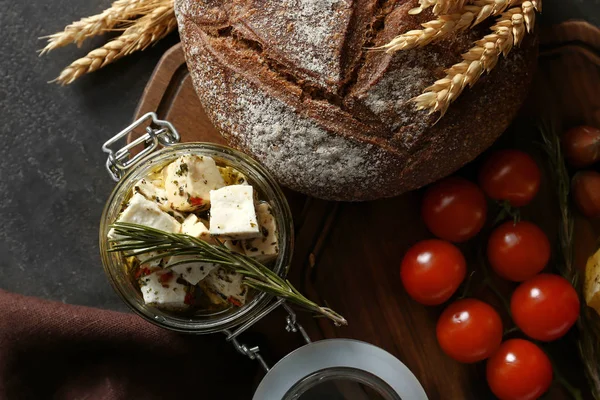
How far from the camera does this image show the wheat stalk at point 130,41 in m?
1.59

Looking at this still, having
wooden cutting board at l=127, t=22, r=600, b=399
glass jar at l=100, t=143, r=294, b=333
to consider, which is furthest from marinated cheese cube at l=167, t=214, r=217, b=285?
wooden cutting board at l=127, t=22, r=600, b=399

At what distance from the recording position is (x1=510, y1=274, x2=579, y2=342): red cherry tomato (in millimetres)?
1493

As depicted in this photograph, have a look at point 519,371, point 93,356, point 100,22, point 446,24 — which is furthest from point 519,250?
point 100,22

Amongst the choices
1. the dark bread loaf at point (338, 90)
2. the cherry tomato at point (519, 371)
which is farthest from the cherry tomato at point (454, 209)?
the cherry tomato at point (519, 371)

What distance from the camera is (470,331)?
1.49 meters

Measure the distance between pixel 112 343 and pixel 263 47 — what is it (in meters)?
0.75

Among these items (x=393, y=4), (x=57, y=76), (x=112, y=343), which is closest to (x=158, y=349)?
(x=112, y=343)

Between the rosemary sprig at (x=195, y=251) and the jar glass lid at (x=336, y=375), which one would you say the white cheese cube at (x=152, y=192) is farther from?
the jar glass lid at (x=336, y=375)

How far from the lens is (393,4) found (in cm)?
124

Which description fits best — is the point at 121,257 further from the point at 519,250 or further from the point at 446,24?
the point at 519,250

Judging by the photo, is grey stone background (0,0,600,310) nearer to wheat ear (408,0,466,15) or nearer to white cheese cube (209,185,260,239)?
white cheese cube (209,185,260,239)

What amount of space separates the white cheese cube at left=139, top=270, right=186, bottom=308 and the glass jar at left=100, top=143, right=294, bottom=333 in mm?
56

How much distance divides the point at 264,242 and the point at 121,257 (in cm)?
30

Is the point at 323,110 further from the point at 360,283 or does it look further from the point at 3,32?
the point at 3,32
